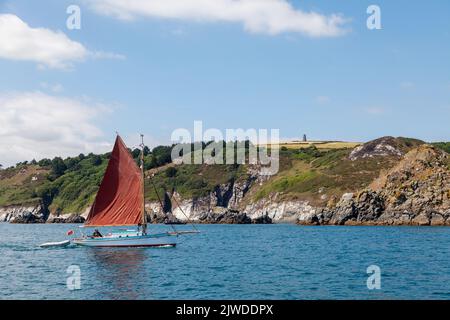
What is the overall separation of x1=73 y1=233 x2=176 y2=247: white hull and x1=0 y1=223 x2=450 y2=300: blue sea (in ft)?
5.14

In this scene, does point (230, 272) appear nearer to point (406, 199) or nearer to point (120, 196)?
point (120, 196)

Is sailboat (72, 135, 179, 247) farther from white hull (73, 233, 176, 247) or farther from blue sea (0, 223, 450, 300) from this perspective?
blue sea (0, 223, 450, 300)

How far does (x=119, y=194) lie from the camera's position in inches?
2788

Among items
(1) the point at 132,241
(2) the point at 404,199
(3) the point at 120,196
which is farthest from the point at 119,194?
(2) the point at 404,199

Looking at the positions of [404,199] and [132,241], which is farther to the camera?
[404,199]

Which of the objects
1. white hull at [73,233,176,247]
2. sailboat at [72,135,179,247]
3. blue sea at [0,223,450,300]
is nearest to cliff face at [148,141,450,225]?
white hull at [73,233,176,247]

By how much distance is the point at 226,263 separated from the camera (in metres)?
56.3

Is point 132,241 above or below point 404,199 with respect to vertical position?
below

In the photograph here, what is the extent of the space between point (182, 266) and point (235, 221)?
12295 centimetres

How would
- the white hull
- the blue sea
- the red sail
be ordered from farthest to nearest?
the white hull < the red sail < the blue sea

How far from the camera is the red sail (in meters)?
69.8

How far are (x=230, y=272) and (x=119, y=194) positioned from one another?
26861 millimetres
